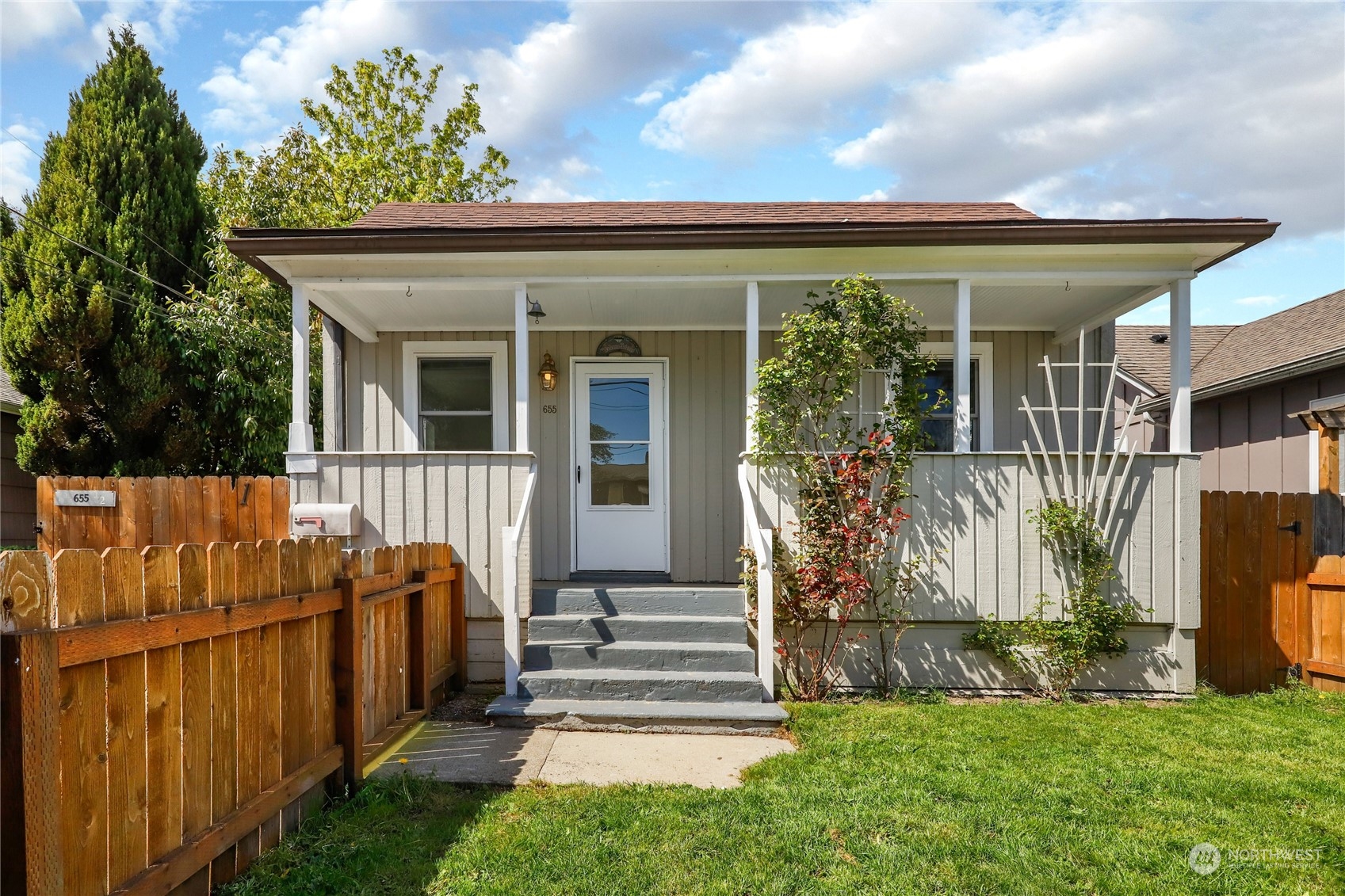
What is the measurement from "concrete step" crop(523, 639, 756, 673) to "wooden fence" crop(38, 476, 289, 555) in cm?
278

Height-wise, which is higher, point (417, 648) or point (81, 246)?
point (81, 246)

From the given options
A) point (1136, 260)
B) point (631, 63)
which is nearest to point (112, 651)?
point (1136, 260)

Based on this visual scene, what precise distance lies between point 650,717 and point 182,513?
15.4 ft

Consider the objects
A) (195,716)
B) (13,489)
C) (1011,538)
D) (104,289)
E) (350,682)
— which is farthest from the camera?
(13,489)

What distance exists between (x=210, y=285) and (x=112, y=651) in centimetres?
1106

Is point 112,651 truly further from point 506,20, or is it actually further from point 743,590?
point 506,20

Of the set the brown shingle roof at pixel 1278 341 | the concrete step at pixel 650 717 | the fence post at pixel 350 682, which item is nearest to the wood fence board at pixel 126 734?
the fence post at pixel 350 682

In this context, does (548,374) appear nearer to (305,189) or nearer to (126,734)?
(126,734)

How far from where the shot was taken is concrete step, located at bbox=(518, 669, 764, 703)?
4.68 meters

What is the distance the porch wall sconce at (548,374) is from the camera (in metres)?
6.98

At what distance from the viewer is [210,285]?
11.1 m

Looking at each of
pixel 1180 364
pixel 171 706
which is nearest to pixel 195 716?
pixel 171 706

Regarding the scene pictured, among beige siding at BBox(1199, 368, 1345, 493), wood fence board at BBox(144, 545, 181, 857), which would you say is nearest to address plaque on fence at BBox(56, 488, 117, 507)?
wood fence board at BBox(144, 545, 181, 857)

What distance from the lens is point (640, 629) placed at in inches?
202
